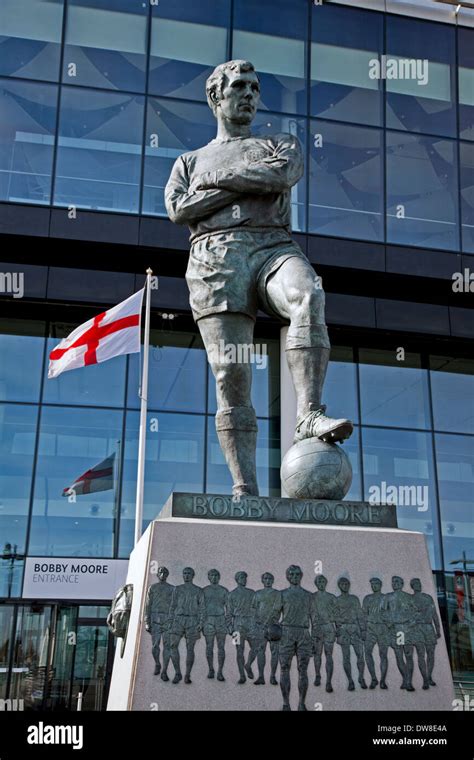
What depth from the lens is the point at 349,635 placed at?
173 inches

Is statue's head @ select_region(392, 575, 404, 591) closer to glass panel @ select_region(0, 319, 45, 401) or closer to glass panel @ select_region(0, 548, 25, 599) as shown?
glass panel @ select_region(0, 548, 25, 599)

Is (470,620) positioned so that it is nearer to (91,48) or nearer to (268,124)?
(268,124)

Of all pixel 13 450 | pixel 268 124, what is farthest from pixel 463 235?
pixel 13 450

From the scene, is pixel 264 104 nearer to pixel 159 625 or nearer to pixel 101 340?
pixel 101 340

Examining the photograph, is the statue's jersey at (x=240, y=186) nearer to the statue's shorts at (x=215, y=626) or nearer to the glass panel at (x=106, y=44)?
A: the statue's shorts at (x=215, y=626)

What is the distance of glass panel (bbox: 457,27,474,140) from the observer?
2095 centimetres

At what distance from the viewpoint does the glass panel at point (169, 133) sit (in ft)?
62.7

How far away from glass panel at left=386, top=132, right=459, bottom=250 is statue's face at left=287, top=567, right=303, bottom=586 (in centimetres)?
1596

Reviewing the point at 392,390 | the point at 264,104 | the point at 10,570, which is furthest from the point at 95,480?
the point at 264,104

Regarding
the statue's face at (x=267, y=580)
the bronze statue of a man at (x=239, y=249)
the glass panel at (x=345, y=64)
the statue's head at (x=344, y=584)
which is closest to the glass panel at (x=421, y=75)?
the glass panel at (x=345, y=64)

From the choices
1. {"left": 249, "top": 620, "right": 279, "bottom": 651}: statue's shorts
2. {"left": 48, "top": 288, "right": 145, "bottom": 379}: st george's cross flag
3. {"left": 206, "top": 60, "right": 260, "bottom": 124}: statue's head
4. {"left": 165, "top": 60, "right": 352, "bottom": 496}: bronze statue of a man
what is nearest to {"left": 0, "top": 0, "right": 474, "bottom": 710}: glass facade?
{"left": 48, "top": 288, "right": 145, "bottom": 379}: st george's cross flag

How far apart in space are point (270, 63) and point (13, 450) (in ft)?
34.9

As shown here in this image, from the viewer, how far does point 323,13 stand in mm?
20500

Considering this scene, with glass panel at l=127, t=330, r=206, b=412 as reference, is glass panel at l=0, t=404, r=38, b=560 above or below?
below
